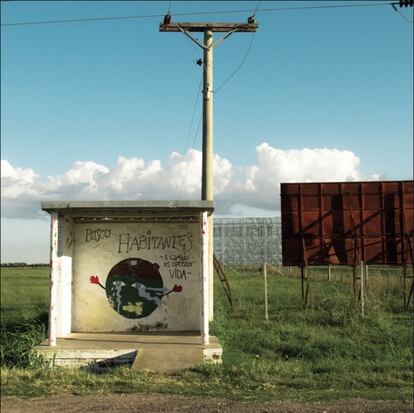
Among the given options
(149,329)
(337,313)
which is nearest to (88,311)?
(149,329)

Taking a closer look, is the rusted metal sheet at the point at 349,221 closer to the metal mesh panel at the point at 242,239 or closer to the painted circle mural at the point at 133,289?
the painted circle mural at the point at 133,289

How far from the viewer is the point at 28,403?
7.93 metres

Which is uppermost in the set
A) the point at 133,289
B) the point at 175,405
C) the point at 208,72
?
the point at 208,72

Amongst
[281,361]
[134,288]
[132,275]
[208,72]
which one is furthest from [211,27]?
[281,361]

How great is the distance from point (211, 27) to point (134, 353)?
911cm

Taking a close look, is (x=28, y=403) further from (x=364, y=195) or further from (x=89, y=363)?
(x=364, y=195)

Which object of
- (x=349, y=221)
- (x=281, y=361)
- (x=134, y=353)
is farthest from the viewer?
(x=349, y=221)

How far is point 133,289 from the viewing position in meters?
12.9

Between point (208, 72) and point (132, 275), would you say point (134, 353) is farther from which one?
point (208, 72)

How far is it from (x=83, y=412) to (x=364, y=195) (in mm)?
13888

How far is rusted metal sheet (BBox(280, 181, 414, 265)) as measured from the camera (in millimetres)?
19188

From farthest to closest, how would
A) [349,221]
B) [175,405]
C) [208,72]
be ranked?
[349,221] → [208,72] → [175,405]

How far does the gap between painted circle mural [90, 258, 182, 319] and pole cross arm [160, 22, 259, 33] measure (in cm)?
685

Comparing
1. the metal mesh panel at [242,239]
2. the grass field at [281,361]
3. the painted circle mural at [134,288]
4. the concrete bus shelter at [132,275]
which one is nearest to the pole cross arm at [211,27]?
the concrete bus shelter at [132,275]
